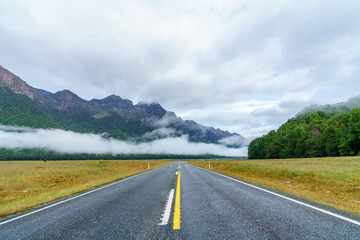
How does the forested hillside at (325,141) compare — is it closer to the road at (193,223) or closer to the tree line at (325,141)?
the tree line at (325,141)

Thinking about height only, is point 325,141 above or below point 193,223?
above

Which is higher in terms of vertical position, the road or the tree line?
the tree line

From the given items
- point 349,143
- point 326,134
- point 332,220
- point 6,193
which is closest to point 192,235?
point 332,220

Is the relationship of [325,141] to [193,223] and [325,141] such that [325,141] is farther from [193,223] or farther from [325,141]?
[193,223]

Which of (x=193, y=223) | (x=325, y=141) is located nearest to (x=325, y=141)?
(x=325, y=141)

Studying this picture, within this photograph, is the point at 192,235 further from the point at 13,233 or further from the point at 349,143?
the point at 349,143

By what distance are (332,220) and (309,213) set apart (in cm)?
68

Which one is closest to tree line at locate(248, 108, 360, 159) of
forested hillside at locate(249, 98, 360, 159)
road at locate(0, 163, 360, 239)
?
forested hillside at locate(249, 98, 360, 159)

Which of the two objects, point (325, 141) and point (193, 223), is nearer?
point (193, 223)

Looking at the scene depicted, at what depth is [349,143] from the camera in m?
48.6

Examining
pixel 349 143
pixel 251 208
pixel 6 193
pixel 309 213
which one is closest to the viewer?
pixel 309 213

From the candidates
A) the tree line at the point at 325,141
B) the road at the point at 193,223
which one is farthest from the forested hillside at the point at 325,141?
the road at the point at 193,223

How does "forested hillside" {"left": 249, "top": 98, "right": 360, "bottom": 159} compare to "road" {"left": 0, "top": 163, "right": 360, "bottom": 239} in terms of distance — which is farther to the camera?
"forested hillside" {"left": 249, "top": 98, "right": 360, "bottom": 159}

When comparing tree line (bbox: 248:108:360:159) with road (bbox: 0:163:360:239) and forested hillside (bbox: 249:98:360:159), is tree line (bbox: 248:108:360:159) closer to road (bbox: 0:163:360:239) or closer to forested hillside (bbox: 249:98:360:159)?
forested hillside (bbox: 249:98:360:159)
